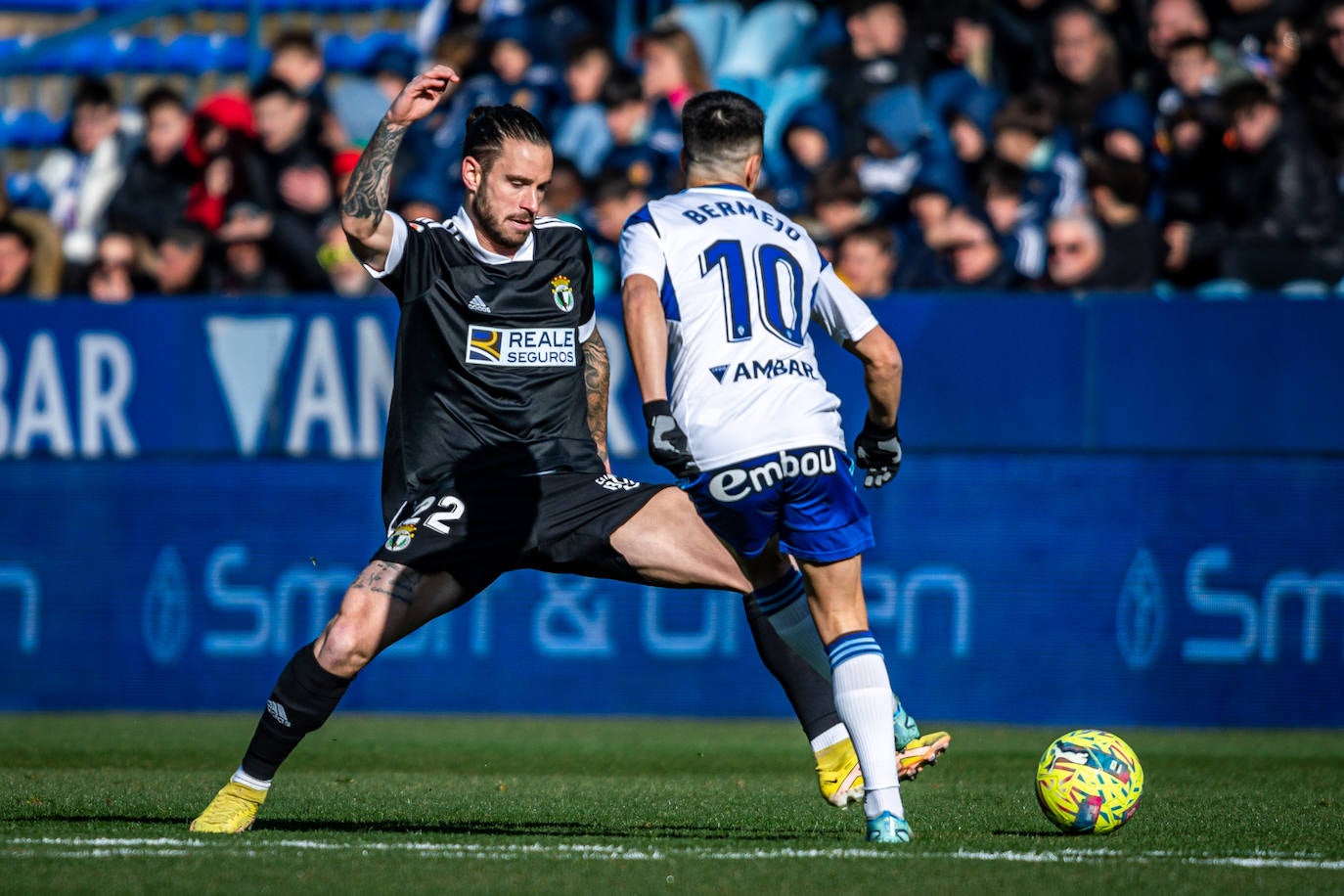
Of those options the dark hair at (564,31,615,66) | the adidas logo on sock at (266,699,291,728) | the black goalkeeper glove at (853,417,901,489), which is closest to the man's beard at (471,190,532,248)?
the black goalkeeper glove at (853,417,901,489)

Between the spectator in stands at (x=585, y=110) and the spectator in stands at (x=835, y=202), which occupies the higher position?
the spectator in stands at (x=585, y=110)

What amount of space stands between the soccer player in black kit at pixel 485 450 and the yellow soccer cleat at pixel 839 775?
2.09ft

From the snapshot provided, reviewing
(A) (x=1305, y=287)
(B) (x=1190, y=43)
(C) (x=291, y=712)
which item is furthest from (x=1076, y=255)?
(C) (x=291, y=712)

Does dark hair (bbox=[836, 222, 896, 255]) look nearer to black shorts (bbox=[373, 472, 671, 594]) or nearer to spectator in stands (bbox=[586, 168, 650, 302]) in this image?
spectator in stands (bbox=[586, 168, 650, 302])

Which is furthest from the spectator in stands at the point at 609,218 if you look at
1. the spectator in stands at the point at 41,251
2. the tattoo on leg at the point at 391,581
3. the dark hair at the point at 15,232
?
the tattoo on leg at the point at 391,581

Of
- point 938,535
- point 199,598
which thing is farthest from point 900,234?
point 199,598

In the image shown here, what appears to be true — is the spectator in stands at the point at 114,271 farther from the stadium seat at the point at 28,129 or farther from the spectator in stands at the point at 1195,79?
the spectator in stands at the point at 1195,79

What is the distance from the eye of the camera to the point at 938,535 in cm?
1077

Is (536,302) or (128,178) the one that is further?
(128,178)

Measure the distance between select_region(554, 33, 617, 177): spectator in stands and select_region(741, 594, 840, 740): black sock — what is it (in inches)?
290

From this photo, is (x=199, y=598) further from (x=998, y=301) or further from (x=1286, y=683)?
(x=1286, y=683)

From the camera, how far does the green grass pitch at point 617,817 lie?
4.87 meters

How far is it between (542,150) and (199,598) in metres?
5.84

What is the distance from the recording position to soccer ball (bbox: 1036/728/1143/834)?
5.91 metres
